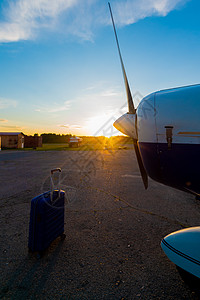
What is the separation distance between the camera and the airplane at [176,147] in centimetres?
205

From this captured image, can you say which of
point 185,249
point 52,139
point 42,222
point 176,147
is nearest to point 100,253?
point 42,222

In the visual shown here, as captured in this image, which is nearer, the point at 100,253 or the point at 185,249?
the point at 185,249

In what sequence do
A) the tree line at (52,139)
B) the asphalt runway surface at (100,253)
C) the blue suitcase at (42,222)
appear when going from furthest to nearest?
the tree line at (52,139) → the blue suitcase at (42,222) → the asphalt runway surface at (100,253)

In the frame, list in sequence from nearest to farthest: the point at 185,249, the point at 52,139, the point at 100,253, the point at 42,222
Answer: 1. the point at 185,249
2. the point at 42,222
3. the point at 100,253
4. the point at 52,139

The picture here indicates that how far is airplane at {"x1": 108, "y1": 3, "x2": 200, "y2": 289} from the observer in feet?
6.72

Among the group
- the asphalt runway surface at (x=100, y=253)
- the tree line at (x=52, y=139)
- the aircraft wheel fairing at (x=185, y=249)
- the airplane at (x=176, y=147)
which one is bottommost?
the asphalt runway surface at (x=100, y=253)

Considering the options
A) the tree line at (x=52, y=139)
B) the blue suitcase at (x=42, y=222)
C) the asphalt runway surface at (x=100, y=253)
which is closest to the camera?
the asphalt runway surface at (x=100, y=253)

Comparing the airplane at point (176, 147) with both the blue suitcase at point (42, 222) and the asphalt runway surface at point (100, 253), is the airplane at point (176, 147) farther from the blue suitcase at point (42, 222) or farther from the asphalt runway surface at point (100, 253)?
the blue suitcase at point (42, 222)

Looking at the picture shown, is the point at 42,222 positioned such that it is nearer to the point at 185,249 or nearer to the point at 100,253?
the point at 100,253

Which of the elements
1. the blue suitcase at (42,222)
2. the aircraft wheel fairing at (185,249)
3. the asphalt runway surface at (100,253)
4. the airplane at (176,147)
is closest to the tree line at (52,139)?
the asphalt runway surface at (100,253)

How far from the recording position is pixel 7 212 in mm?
3799

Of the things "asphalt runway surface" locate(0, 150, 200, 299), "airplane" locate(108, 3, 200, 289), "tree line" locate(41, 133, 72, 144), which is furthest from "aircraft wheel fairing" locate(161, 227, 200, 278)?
"tree line" locate(41, 133, 72, 144)

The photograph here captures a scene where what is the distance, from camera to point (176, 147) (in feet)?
7.16

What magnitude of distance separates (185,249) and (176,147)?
1306 mm
